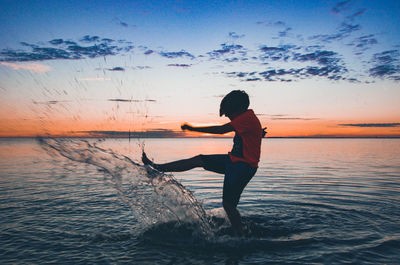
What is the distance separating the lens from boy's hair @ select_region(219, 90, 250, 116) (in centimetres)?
572

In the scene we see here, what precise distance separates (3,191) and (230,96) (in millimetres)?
11465

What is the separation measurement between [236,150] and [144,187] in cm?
349

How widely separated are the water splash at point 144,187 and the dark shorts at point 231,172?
161 centimetres

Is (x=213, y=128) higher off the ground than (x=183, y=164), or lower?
higher

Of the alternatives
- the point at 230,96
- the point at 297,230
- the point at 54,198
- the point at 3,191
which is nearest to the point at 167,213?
Answer: the point at 297,230

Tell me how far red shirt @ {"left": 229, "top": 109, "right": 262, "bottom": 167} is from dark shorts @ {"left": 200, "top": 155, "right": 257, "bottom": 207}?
14 centimetres

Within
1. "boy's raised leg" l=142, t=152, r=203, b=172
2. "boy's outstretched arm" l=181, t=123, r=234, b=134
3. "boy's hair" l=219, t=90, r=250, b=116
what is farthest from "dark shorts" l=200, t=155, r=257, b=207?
"boy's hair" l=219, t=90, r=250, b=116

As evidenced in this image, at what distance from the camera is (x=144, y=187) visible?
8016 mm

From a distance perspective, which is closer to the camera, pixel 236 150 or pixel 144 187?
pixel 236 150

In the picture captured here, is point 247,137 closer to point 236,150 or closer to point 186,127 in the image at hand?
point 236,150

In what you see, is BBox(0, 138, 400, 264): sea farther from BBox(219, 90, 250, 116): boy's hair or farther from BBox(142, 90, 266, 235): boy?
BBox(219, 90, 250, 116): boy's hair

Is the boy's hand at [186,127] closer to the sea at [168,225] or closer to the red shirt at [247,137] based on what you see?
the red shirt at [247,137]

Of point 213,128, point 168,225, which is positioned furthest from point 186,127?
point 168,225

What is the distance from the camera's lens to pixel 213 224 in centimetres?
761
